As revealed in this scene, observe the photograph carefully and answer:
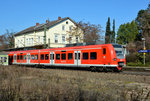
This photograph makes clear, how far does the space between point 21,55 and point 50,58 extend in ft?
27.7

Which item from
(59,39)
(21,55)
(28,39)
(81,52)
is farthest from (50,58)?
(28,39)

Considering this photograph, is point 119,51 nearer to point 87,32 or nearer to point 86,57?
point 86,57

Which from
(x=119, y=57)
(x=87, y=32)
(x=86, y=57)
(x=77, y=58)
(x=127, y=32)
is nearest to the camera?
(x=119, y=57)

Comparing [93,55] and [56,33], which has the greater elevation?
[56,33]

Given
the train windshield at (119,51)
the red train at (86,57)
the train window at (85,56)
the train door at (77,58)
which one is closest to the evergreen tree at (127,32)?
the red train at (86,57)

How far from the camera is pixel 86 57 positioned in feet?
65.5

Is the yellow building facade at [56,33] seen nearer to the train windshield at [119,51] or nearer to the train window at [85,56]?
the train window at [85,56]

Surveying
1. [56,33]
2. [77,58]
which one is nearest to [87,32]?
[56,33]

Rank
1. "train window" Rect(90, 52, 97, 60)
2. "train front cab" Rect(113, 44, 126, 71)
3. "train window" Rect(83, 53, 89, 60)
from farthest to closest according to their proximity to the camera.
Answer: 1. "train window" Rect(83, 53, 89, 60)
2. "train window" Rect(90, 52, 97, 60)
3. "train front cab" Rect(113, 44, 126, 71)

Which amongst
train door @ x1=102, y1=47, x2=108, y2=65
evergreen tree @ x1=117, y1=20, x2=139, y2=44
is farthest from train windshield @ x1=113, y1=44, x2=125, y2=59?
evergreen tree @ x1=117, y1=20, x2=139, y2=44

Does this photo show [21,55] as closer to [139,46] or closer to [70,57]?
[70,57]

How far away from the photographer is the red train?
17.7 metres

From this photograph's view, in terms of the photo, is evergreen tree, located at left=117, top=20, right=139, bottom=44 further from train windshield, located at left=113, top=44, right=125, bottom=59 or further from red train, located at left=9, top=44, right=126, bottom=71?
train windshield, located at left=113, top=44, right=125, bottom=59

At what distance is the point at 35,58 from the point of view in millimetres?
28219
